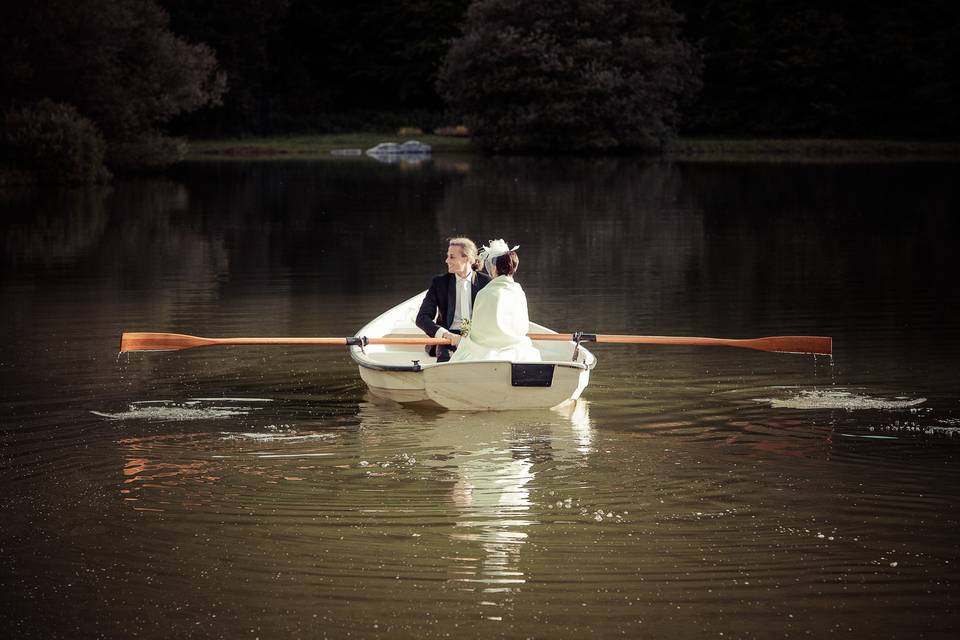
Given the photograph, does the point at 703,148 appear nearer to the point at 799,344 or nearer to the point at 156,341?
the point at 799,344

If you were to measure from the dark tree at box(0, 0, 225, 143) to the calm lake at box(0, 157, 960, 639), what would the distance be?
21.6 meters

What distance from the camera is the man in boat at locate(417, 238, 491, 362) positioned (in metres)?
10.2

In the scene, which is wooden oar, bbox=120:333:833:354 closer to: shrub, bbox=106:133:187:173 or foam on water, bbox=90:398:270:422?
foam on water, bbox=90:398:270:422

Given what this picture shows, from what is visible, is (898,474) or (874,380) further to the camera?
(874,380)

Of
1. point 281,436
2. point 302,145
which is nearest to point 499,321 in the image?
point 281,436

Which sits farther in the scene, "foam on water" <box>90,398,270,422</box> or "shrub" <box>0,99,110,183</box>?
"shrub" <box>0,99,110,183</box>

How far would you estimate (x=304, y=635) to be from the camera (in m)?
5.67

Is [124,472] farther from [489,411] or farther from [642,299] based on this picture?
[642,299]

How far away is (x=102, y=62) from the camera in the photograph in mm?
38656

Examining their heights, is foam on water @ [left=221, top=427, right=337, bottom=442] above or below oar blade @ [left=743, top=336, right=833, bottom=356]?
below

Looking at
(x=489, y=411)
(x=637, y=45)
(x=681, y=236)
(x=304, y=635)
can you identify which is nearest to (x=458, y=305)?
(x=489, y=411)

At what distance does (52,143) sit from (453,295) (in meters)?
27.6

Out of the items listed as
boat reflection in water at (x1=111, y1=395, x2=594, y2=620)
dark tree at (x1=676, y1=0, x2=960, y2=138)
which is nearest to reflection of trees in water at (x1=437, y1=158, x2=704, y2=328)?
boat reflection in water at (x1=111, y1=395, x2=594, y2=620)

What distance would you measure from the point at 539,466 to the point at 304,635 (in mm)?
2718
